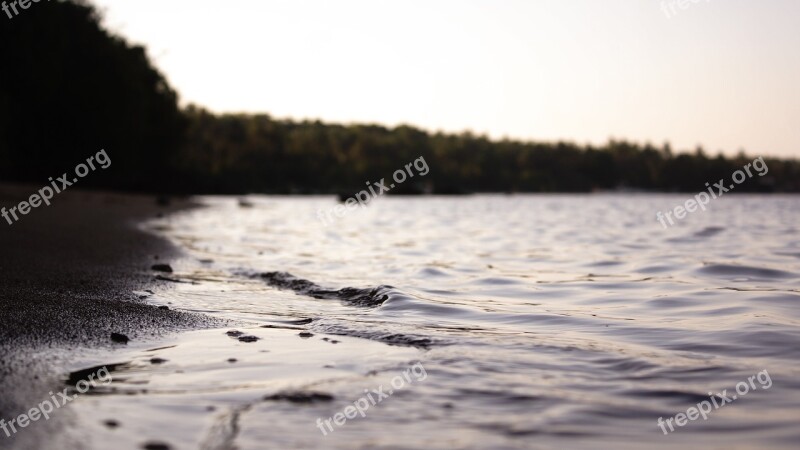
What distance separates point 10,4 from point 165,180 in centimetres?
2946

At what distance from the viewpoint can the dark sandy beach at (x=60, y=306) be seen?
3.60 m

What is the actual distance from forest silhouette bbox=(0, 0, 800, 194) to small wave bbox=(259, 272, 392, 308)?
18704mm

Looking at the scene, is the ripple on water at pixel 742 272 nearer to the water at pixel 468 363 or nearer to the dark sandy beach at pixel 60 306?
the water at pixel 468 363

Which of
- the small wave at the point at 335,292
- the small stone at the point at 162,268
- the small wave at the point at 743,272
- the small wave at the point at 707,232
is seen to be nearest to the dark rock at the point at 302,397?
the small wave at the point at 335,292

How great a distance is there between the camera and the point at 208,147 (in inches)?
4515

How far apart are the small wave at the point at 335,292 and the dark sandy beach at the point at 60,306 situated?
56.3 inches

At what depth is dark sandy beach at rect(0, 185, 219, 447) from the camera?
360 centimetres

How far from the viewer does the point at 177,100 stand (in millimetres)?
57812

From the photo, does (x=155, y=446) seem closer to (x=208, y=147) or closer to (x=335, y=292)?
(x=335, y=292)

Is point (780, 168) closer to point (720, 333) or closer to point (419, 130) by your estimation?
point (419, 130)

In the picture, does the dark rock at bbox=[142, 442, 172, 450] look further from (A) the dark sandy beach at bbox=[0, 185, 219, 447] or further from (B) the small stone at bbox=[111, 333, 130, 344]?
(B) the small stone at bbox=[111, 333, 130, 344]

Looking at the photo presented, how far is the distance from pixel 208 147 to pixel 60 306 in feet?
373

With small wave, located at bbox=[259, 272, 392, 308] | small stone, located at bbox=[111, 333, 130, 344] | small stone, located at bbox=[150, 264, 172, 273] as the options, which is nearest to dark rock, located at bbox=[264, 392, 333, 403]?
small stone, located at bbox=[111, 333, 130, 344]

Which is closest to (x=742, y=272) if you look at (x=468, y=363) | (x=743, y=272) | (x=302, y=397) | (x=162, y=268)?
(x=743, y=272)
